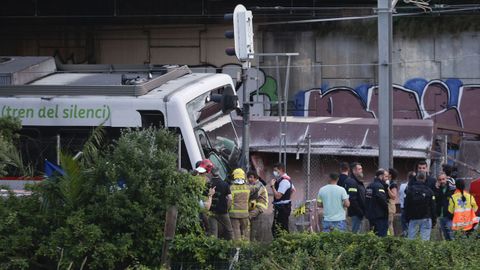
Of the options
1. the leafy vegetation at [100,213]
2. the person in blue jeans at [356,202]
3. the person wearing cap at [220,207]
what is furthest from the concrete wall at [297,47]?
the leafy vegetation at [100,213]

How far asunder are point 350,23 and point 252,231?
14137mm

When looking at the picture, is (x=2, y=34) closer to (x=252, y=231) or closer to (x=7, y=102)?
(x=7, y=102)

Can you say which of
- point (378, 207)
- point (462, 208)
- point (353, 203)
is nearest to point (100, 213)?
point (378, 207)

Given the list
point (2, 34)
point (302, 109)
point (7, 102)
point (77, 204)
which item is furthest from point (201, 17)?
point (77, 204)

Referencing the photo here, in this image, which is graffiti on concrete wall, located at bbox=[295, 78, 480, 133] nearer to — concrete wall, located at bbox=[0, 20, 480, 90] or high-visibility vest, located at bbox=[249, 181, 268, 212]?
concrete wall, located at bbox=[0, 20, 480, 90]

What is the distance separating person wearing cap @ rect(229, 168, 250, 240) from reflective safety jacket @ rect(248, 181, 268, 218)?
379 millimetres

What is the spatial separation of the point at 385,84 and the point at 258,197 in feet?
11.4

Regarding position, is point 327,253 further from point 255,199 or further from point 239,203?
point 255,199

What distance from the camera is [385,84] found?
56.4 feet

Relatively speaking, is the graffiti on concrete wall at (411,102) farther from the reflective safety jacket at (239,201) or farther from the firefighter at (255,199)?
the reflective safety jacket at (239,201)

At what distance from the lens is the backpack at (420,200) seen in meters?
14.5

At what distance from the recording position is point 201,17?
29609mm

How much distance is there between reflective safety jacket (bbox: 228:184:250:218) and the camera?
14891 mm

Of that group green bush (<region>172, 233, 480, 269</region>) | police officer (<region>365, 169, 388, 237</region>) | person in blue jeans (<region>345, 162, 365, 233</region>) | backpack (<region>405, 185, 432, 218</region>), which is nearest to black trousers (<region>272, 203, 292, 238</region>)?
person in blue jeans (<region>345, 162, 365, 233</region>)
